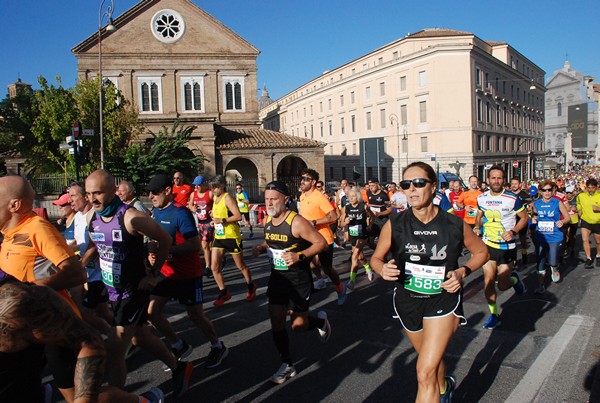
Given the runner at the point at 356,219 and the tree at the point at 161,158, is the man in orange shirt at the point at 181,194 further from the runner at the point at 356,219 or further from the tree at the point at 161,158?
the tree at the point at 161,158

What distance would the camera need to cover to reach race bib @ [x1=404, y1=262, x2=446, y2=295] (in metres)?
3.74

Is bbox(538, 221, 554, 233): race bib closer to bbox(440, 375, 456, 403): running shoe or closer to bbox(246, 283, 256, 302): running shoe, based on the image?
bbox(246, 283, 256, 302): running shoe

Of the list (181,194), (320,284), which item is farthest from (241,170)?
(320,284)

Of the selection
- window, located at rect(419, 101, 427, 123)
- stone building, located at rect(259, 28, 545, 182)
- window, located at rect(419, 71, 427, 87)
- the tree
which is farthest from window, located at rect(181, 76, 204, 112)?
window, located at rect(419, 101, 427, 123)

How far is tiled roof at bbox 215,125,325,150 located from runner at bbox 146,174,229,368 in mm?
26118

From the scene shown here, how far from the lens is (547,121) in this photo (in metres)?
113

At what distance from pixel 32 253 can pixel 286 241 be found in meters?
2.40

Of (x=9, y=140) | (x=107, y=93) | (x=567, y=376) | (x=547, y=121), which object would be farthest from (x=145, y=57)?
(x=547, y=121)

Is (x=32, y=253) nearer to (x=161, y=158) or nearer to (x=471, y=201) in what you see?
(x=471, y=201)

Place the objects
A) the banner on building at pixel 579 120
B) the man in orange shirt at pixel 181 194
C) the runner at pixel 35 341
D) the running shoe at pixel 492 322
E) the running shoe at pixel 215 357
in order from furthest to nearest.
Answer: the banner on building at pixel 579 120 → the man in orange shirt at pixel 181 194 → the running shoe at pixel 492 322 → the running shoe at pixel 215 357 → the runner at pixel 35 341

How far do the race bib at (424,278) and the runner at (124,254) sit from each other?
84.9 inches

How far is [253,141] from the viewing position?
32.2m

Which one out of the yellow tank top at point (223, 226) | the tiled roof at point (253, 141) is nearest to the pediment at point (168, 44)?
the tiled roof at point (253, 141)

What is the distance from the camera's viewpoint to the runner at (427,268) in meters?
3.65
